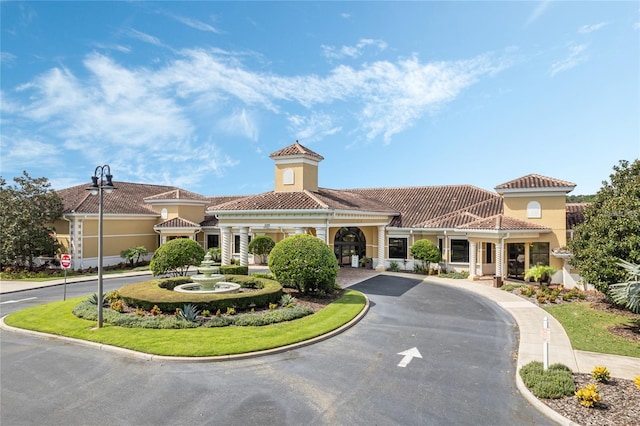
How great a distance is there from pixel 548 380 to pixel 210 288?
1468 centimetres

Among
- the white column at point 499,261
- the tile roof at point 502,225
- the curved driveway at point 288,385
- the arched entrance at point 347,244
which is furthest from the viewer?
the arched entrance at point 347,244

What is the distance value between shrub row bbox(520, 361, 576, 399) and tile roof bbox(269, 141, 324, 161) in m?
20.3

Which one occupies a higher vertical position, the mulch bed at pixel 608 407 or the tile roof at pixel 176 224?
the tile roof at pixel 176 224

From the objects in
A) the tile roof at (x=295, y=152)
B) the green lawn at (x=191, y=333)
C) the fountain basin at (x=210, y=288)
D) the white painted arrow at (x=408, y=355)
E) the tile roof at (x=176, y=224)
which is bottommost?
the white painted arrow at (x=408, y=355)

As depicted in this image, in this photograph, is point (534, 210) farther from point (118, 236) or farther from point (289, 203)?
point (118, 236)

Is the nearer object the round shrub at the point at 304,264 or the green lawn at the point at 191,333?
the green lawn at the point at 191,333

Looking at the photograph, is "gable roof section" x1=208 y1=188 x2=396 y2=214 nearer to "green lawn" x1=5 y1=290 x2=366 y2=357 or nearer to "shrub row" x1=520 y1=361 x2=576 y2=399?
"green lawn" x1=5 y1=290 x2=366 y2=357

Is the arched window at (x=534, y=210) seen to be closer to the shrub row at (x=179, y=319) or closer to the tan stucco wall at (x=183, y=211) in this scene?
the shrub row at (x=179, y=319)

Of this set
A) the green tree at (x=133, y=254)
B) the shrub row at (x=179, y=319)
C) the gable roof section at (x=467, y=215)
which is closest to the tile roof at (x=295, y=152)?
the gable roof section at (x=467, y=215)

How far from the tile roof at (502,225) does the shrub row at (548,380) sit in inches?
610

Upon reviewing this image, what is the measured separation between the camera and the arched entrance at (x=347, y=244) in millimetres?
34125

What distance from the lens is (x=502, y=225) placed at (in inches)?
979

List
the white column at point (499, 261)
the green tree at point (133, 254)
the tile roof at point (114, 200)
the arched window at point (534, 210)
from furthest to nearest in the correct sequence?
the green tree at point (133, 254), the tile roof at point (114, 200), the arched window at point (534, 210), the white column at point (499, 261)

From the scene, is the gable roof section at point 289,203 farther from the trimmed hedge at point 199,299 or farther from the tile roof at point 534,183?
the tile roof at point 534,183
